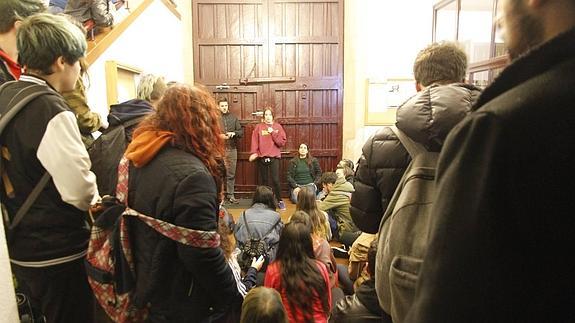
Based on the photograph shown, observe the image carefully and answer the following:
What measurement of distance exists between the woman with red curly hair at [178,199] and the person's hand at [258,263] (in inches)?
46.1

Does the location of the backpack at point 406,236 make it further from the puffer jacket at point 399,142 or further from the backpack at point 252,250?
the backpack at point 252,250

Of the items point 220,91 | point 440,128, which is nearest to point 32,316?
point 440,128

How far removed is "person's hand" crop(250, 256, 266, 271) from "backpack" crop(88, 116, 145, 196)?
1136 millimetres

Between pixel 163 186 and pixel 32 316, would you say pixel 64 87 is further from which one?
pixel 32 316

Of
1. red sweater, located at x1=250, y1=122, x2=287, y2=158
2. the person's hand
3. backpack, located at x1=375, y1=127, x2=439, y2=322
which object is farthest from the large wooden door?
backpack, located at x1=375, y1=127, x2=439, y2=322

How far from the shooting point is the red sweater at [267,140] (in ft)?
19.5

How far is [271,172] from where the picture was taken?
6043 mm

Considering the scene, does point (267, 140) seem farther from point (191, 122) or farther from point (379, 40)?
point (191, 122)

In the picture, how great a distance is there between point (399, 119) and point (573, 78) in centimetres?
69

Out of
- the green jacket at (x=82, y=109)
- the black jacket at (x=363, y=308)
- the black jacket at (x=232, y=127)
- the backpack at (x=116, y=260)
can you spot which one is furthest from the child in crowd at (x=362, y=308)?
the black jacket at (x=232, y=127)

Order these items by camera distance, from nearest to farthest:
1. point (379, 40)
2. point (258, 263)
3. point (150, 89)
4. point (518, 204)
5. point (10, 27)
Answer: point (518, 204) → point (10, 27) → point (150, 89) → point (258, 263) → point (379, 40)

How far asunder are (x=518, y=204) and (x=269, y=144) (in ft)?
18.2

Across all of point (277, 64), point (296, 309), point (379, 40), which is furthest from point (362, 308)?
point (379, 40)

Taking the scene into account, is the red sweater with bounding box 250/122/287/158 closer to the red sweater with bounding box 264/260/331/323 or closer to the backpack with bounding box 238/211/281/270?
the backpack with bounding box 238/211/281/270
